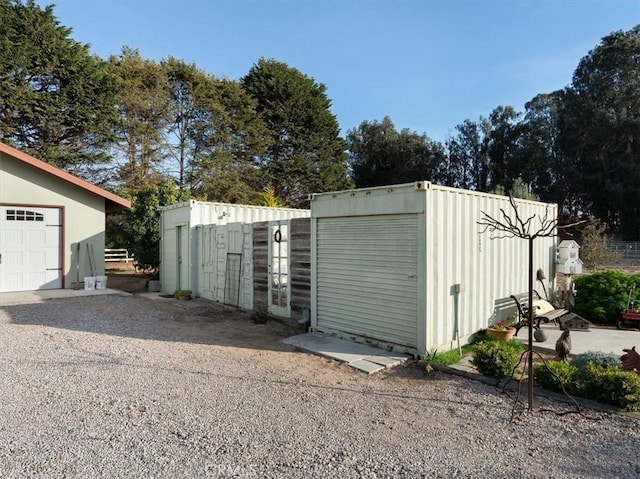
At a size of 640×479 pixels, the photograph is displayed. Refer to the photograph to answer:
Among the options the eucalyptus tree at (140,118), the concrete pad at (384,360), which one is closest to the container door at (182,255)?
the concrete pad at (384,360)

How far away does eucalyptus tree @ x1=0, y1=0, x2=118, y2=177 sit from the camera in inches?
740

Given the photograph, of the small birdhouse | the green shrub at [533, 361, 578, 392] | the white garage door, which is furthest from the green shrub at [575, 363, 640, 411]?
the white garage door

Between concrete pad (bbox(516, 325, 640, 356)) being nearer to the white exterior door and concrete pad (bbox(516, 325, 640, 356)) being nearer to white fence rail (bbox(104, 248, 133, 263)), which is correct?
the white exterior door

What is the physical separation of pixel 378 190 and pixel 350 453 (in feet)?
11.8

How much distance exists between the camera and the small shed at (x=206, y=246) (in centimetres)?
916

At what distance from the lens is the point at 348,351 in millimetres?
5766

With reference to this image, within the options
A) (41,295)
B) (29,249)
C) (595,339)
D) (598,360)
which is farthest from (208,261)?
(598,360)

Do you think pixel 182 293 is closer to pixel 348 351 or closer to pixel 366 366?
pixel 348 351

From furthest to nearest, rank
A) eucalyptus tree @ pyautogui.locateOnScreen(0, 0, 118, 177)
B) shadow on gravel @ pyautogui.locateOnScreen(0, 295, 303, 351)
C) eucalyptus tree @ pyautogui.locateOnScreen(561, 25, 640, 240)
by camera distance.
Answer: eucalyptus tree @ pyautogui.locateOnScreen(561, 25, 640, 240) < eucalyptus tree @ pyautogui.locateOnScreen(0, 0, 118, 177) < shadow on gravel @ pyautogui.locateOnScreen(0, 295, 303, 351)

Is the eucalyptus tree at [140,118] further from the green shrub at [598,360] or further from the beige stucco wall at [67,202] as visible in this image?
the green shrub at [598,360]

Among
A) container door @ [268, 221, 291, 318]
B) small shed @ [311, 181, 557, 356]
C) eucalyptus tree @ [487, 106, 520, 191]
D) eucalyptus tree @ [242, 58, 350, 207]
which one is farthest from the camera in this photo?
eucalyptus tree @ [487, 106, 520, 191]

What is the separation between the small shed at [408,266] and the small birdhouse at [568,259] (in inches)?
67.1

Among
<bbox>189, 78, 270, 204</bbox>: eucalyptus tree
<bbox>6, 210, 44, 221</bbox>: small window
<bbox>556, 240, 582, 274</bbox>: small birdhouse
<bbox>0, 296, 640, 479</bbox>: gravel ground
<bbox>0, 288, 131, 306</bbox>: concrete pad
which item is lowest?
<bbox>0, 296, 640, 479</bbox>: gravel ground

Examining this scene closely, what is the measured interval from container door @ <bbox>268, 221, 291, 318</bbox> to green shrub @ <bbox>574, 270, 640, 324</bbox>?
545 cm
